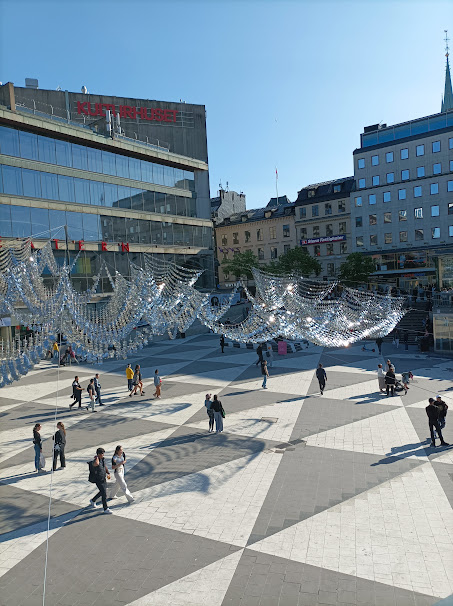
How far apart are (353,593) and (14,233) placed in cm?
3143

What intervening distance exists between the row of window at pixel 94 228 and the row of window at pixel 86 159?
156 inches

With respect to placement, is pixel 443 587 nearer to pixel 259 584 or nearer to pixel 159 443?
pixel 259 584

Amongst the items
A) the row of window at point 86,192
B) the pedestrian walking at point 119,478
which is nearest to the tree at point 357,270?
the row of window at point 86,192

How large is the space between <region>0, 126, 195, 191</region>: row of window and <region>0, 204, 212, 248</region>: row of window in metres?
3.96

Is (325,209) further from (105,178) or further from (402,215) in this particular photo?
(105,178)

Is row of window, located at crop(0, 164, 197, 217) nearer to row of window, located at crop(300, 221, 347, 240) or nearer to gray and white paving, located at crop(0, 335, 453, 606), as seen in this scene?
row of window, located at crop(300, 221, 347, 240)

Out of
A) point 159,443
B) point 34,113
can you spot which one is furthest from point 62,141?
point 159,443

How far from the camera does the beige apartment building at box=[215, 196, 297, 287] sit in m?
62.8

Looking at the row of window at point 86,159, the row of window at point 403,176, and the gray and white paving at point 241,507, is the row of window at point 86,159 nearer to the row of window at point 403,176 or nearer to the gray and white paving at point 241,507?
the row of window at point 403,176

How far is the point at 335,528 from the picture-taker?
8.91m

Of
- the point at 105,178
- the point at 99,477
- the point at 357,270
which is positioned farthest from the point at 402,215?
the point at 99,477

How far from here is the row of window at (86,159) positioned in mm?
32312

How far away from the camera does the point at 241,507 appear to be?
9.91m

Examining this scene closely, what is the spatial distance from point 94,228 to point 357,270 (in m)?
26.0
